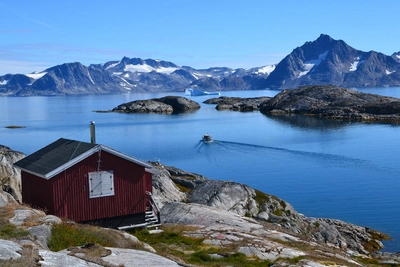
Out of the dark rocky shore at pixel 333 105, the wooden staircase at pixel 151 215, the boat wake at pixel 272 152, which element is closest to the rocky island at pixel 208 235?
the wooden staircase at pixel 151 215

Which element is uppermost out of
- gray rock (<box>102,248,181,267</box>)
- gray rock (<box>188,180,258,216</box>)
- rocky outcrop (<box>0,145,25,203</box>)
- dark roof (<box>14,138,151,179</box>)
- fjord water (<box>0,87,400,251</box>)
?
dark roof (<box>14,138,151,179</box>)

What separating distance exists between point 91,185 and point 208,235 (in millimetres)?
6431

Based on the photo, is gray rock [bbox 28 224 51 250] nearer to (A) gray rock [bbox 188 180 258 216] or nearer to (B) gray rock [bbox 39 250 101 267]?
(B) gray rock [bbox 39 250 101 267]

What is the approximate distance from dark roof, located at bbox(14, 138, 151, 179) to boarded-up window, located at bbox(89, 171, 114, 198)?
112cm

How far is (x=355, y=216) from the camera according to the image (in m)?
38.8

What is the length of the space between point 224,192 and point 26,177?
14.0 m

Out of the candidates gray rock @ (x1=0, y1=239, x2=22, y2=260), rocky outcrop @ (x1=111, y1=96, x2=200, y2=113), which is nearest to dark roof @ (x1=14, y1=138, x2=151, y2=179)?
gray rock @ (x1=0, y1=239, x2=22, y2=260)

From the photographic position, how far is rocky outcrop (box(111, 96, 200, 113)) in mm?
173250

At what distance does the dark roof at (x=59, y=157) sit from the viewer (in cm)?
2219

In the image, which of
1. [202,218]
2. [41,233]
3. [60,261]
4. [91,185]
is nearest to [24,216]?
[41,233]

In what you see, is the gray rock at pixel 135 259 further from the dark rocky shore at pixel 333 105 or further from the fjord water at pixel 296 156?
the dark rocky shore at pixel 333 105

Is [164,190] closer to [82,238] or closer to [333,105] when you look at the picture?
[82,238]

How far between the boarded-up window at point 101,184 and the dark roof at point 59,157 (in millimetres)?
1121

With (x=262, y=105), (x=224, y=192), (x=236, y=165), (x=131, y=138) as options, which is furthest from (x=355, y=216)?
(x=262, y=105)
